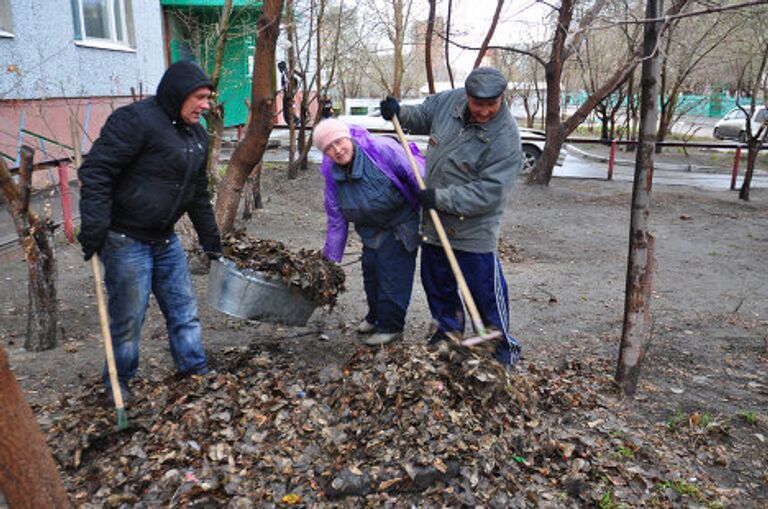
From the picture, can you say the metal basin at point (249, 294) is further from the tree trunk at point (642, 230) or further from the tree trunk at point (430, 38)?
the tree trunk at point (430, 38)

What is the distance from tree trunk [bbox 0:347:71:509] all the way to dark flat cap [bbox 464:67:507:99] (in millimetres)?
2395

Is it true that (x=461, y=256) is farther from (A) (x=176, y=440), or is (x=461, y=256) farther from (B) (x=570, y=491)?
(A) (x=176, y=440)

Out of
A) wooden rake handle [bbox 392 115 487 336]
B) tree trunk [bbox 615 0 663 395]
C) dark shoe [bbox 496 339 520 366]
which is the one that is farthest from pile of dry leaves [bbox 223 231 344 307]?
tree trunk [bbox 615 0 663 395]

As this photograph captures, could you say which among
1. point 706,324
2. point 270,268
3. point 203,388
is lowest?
point 706,324

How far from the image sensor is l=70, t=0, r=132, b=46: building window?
10.0 meters

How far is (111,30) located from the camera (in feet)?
36.4

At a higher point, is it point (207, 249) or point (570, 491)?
point (207, 249)

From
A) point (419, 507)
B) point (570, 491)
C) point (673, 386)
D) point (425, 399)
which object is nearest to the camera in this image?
point (419, 507)

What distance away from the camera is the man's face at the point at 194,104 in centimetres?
297

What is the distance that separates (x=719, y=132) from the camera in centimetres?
2541

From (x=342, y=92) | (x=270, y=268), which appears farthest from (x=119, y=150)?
(x=342, y=92)

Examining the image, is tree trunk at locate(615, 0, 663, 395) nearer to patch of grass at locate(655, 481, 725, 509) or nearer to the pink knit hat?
patch of grass at locate(655, 481, 725, 509)

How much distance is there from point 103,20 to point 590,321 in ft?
32.6

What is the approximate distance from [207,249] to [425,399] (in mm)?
1537
